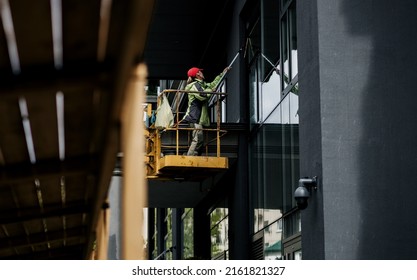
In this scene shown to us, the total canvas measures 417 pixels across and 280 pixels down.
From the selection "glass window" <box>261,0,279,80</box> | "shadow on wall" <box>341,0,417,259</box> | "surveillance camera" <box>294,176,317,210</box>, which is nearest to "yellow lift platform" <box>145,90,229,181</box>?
"glass window" <box>261,0,279,80</box>

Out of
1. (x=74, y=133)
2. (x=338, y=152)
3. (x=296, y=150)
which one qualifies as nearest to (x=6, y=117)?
(x=74, y=133)

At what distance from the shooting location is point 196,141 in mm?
21016

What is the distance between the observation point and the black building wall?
15.0 metres

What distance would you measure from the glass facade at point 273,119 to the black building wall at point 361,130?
2.16m

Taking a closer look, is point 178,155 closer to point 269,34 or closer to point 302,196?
point 269,34

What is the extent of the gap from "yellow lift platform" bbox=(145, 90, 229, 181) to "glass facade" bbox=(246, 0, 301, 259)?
3.08 ft

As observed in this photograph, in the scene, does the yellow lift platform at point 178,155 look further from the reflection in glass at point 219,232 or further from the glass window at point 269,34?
the reflection in glass at point 219,232

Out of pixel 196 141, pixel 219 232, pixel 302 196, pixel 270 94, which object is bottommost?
pixel 302 196

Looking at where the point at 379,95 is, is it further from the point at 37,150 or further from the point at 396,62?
the point at 37,150

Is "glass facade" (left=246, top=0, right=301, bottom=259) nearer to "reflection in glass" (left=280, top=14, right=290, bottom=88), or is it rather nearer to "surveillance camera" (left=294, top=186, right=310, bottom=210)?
"reflection in glass" (left=280, top=14, right=290, bottom=88)

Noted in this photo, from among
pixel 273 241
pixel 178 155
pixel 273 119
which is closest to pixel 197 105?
pixel 178 155

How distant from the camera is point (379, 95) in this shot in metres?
15.5

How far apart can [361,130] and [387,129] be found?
435 millimetres

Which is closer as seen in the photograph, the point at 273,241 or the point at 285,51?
the point at 285,51
